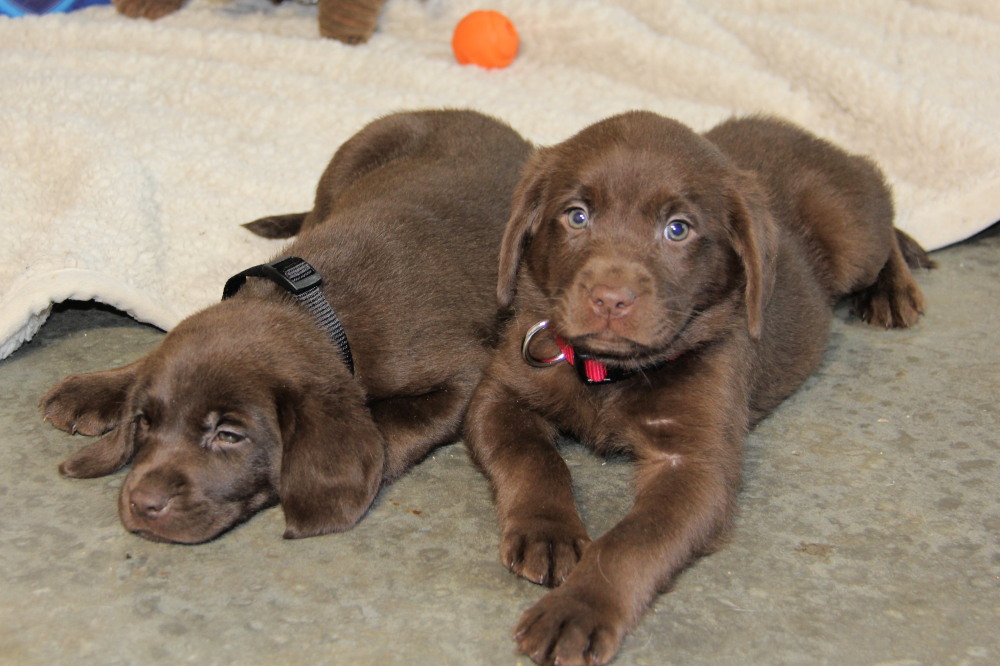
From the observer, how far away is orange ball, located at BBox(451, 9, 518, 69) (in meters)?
6.46

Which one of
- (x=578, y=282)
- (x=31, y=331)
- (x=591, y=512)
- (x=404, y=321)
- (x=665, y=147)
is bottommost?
(x=31, y=331)

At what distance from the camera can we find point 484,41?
6445 mm

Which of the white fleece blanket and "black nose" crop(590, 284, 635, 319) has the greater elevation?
"black nose" crop(590, 284, 635, 319)

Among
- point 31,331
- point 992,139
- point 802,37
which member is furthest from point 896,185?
point 31,331

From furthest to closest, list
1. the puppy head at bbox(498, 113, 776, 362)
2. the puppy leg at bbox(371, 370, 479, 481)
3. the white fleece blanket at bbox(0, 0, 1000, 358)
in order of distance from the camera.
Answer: the white fleece blanket at bbox(0, 0, 1000, 358)
the puppy leg at bbox(371, 370, 479, 481)
the puppy head at bbox(498, 113, 776, 362)

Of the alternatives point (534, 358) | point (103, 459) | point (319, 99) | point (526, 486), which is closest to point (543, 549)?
point (526, 486)

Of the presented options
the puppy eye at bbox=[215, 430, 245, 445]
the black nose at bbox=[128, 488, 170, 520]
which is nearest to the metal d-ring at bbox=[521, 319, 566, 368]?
the puppy eye at bbox=[215, 430, 245, 445]

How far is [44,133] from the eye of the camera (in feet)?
16.3

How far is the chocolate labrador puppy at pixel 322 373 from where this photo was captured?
9.65ft

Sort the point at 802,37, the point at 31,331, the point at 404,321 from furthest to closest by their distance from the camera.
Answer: the point at 802,37 → the point at 31,331 → the point at 404,321

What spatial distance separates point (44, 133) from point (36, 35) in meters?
1.70

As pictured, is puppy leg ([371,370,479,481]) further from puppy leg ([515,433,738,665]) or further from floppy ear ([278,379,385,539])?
puppy leg ([515,433,738,665])

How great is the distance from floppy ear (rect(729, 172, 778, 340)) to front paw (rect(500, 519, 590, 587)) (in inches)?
33.4

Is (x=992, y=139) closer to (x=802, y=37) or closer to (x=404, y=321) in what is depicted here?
(x=802, y=37)
